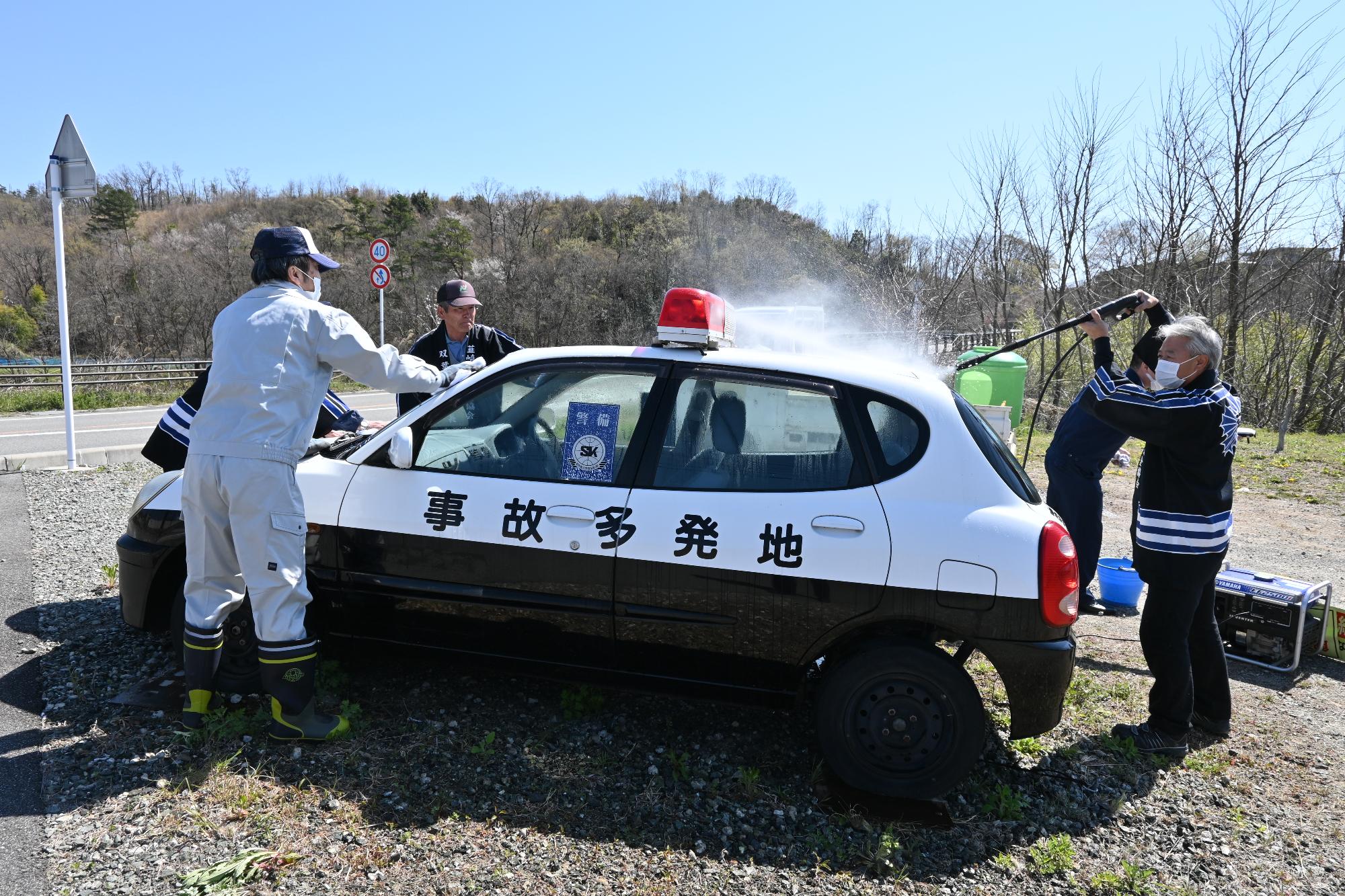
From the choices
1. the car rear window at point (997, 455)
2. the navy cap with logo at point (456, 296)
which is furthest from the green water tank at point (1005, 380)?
the car rear window at point (997, 455)

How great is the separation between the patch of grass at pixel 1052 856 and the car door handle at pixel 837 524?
1.25 metres

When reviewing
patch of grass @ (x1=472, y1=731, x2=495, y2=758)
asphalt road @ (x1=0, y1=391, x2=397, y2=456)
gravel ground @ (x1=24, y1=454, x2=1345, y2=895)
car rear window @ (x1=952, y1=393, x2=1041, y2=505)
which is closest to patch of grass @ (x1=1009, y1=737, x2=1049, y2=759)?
gravel ground @ (x1=24, y1=454, x2=1345, y2=895)

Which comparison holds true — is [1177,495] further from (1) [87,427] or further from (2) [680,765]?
(1) [87,427]

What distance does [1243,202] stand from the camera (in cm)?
1442

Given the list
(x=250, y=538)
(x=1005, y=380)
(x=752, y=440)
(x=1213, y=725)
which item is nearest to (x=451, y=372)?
(x=250, y=538)

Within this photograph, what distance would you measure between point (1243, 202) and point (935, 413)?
15.2 meters

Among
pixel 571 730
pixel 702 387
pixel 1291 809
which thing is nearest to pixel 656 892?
pixel 571 730

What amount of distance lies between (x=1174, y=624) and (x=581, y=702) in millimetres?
2602

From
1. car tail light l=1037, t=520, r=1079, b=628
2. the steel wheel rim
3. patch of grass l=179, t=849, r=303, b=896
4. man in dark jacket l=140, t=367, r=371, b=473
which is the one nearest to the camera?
patch of grass l=179, t=849, r=303, b=896

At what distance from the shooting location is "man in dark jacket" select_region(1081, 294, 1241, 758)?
3367 mm

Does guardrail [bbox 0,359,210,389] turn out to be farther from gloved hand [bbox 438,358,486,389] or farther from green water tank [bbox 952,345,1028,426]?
gloved hand [bbox 438,358,486,389]

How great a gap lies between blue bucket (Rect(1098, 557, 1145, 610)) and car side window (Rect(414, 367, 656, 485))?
4.11 meters

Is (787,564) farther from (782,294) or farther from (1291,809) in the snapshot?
(782,294)

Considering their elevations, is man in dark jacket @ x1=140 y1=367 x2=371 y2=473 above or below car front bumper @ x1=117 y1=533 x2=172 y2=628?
above
